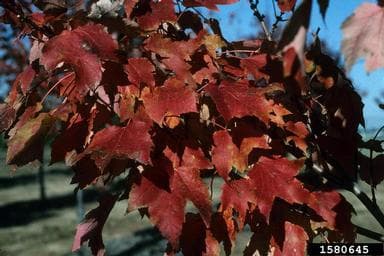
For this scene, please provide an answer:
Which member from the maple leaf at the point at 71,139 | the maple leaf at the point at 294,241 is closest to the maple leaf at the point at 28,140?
the maple leaf at the point at 71,139

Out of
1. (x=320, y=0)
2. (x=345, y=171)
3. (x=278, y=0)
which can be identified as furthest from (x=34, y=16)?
(x=345, y=171)

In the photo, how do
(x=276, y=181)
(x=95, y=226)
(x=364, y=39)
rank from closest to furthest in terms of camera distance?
(x=364, y=39) < (x=276, y=181) < (x=95, y=226)

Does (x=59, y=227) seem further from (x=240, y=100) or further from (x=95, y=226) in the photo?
(x=240, y=100)

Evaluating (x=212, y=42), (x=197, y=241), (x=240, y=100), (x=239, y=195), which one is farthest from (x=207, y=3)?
(x=197, y=241)

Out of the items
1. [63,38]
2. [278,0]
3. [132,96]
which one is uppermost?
[278,0]

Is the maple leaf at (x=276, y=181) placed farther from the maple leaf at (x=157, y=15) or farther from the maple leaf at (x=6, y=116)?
the maple leaf at (x=6, y=116)

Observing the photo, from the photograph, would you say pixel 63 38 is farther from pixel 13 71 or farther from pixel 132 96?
pixel 13 71

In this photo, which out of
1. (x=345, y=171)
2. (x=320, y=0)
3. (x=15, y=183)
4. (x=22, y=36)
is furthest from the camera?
(x=15, y=183)
